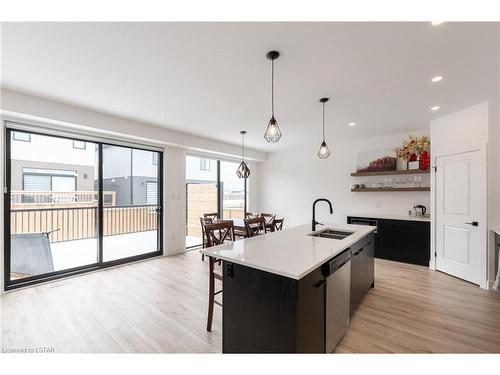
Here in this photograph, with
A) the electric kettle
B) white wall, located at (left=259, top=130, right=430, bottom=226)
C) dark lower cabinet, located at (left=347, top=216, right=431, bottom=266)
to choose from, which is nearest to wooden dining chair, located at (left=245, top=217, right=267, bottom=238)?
dark lower cabinet, located at (left=347, top=216, right=431, bottom=266)

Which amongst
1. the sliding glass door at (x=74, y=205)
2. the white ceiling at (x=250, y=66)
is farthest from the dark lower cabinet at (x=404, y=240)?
the sliding glass door at (x=74, y=205)

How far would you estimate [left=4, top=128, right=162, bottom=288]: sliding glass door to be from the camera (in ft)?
10.7

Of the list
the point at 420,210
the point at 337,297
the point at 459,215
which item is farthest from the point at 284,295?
the point at 420,210

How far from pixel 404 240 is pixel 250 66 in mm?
4177

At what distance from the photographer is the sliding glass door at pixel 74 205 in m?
3.27

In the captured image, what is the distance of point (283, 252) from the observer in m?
1.87

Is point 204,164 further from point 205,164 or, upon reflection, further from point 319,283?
point 319,283

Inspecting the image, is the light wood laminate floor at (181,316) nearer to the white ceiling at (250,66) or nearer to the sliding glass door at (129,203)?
the sliding glass door at (129,203)

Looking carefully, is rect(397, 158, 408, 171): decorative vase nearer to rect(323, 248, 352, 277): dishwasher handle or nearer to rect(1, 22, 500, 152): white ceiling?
rect(1, 22, 500, 152): white ceiling

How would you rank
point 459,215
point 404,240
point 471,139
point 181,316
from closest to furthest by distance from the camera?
point 181,316 < point 471,139 < point 459,215 < point 404,240

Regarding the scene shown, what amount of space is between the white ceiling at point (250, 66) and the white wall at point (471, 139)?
0.23m

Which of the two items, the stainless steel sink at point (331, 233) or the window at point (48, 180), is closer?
the stainless steel sink at point (331, 233)
